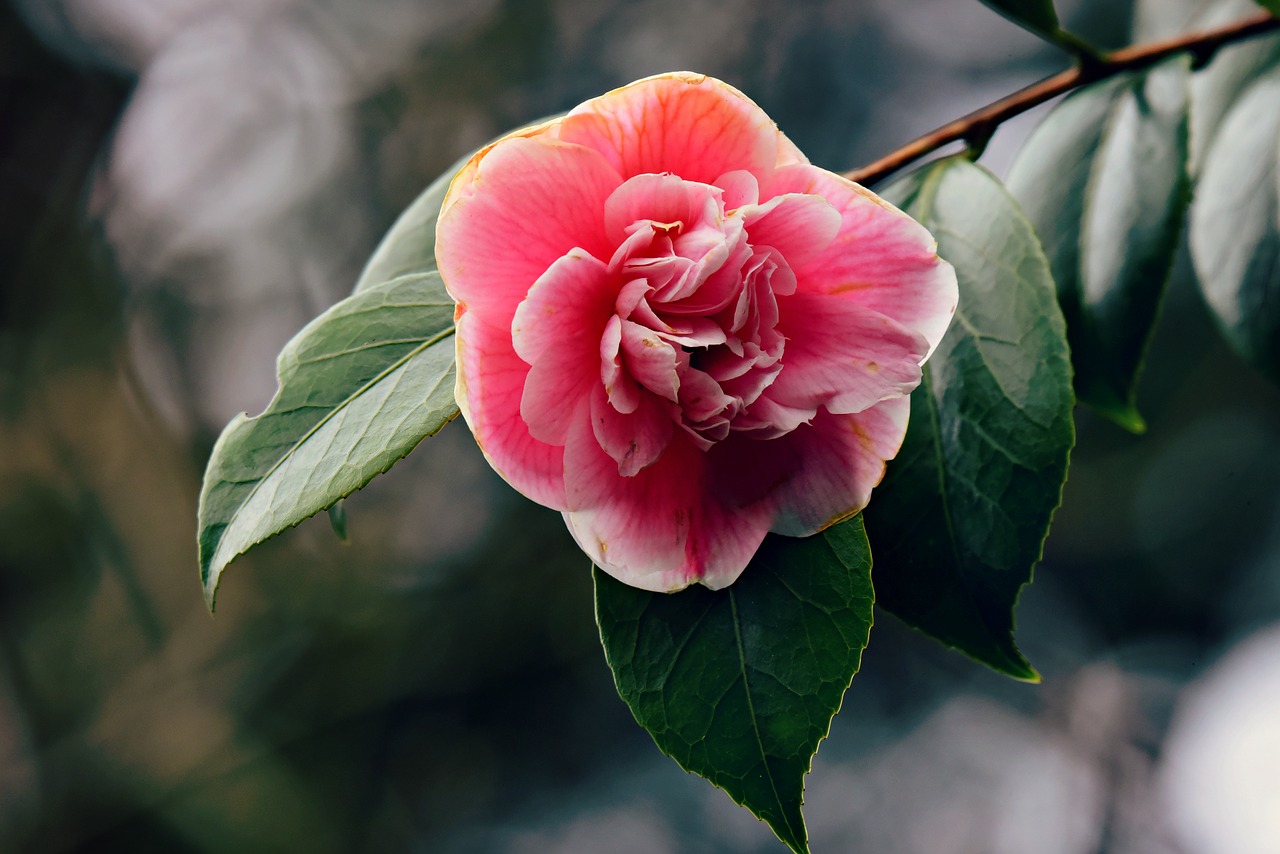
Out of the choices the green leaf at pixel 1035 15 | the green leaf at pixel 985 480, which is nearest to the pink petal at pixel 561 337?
the green leaf at pixel 985 480

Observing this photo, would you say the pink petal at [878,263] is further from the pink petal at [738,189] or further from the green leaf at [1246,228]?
the green leaf at [1246,228]

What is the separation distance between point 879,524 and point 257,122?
3818mm

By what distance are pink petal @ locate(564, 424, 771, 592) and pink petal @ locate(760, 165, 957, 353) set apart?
0.24 ft

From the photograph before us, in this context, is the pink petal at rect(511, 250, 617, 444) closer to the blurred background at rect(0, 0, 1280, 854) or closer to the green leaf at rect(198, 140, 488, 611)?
the green leaf at rect(198, 140, 488, 611)

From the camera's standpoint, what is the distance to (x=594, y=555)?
0.99 feet

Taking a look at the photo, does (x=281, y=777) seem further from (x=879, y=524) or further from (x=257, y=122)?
(x=879, y=524)

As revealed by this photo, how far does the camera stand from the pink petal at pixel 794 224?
0.30 m

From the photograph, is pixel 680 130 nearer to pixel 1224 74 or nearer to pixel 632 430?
pixel 632 430

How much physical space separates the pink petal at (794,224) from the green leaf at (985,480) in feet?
0.36

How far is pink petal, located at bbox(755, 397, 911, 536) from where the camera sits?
1.03 ft

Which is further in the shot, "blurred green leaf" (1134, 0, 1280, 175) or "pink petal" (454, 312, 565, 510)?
"blurred green leaf" (1134, 0, 1280, 175)

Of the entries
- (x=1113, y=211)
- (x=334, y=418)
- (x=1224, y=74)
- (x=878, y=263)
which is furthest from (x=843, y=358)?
(x=1224, y=74)

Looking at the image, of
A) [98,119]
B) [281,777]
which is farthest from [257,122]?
[281,777]

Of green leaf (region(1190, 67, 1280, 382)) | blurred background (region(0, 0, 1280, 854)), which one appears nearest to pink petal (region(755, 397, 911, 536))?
green leaf (region(1190, 67, 1280, 382))
